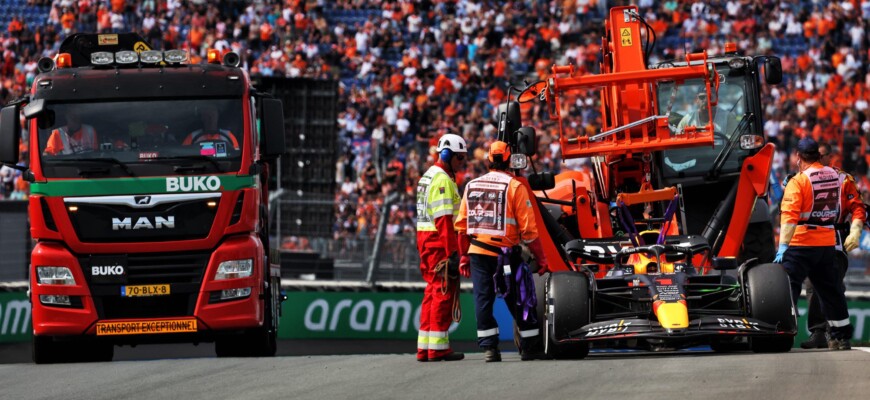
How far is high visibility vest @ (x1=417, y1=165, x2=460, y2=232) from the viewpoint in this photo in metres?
12.2

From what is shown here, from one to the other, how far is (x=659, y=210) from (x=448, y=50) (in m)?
16.4

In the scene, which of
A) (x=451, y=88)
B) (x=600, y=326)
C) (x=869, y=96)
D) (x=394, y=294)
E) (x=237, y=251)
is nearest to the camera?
(x=600, y=326)

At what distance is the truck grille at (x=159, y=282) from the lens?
44.0 ft

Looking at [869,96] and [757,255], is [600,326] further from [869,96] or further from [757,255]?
[869,96]

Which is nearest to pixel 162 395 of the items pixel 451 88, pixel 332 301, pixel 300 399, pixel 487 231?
pixel 300 399

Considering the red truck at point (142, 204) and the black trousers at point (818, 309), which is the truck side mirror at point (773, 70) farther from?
the red truck at point (142, 204)

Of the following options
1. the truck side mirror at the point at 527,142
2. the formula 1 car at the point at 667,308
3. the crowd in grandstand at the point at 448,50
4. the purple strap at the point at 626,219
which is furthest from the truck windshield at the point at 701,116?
the crowd in grandstand at the point at 448,50

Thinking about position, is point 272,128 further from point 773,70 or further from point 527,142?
point 773,70

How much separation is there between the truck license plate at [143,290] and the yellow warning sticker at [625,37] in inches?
189

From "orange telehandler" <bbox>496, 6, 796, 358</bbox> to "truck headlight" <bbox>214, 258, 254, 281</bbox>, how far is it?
252 cm

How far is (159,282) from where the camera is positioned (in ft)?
44.1

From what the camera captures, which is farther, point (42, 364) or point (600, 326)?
point (42, 364)

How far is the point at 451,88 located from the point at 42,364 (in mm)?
16291

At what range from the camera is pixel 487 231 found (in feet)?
39.0
